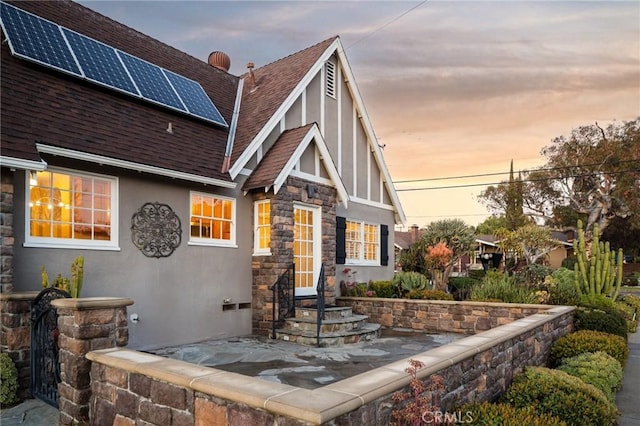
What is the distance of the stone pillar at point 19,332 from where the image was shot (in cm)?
579

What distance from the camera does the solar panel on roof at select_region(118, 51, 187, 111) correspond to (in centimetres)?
941

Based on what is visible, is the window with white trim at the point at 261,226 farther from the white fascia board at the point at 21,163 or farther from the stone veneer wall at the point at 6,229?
the stone veneer wall at the point at 6,229

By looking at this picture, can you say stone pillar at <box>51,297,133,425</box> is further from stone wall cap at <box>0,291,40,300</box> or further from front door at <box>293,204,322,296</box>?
front door at <box>293,204,322,296</box>

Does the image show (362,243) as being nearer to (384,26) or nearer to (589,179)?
(384,26)

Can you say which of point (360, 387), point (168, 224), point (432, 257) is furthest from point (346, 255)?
point (360, 387)

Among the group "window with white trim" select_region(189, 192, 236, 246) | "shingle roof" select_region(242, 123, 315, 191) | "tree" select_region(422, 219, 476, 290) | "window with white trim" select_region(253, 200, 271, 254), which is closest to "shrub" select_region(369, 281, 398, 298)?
"window with white trim" select_region(253, 200, 271, 254)

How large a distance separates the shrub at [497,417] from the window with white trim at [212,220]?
6.27 metres

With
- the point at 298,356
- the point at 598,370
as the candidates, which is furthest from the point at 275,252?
the point at 598,370

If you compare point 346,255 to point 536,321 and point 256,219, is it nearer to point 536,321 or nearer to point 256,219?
point 256,219

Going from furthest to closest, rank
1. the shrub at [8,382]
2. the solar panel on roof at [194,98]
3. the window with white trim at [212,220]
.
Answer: the solar panel on roof at [194,98]
the window with white trim at [212,220]
the shrub at [8,382]

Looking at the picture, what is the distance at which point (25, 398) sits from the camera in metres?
5.80

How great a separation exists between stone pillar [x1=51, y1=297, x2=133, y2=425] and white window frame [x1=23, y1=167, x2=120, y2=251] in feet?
8.92

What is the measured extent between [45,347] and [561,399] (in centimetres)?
617

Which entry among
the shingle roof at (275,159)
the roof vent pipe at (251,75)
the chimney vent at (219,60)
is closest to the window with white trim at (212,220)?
the shingle roof at (275,159)
